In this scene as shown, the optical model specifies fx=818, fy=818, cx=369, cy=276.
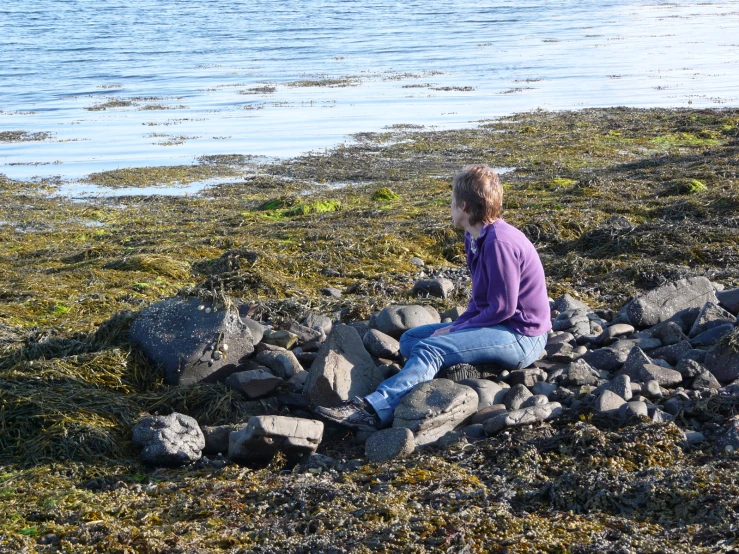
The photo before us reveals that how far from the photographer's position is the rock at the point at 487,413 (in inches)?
187

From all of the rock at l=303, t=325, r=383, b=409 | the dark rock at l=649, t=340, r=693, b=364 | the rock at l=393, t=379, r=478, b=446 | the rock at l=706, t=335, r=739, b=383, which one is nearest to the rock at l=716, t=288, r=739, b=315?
the dark rock at l=649, t=340, r=693, b=364

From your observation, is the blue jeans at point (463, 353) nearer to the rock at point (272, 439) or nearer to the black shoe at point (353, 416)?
the black shoe at point (353, 416)

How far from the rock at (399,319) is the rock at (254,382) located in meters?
0.98

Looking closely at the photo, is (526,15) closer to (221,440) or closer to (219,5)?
(219,5)

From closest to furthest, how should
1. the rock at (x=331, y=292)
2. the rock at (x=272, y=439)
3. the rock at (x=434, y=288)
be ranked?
the rock at (x=272, y=439) → the rock at (x=434, y=288) → the rock at (x=331, y=292)

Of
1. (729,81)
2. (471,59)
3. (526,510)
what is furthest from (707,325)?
(471,59)

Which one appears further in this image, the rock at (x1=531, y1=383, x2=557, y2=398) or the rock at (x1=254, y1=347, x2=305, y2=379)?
the rock at (x1=254, y1=347, x2=305, y2=379)

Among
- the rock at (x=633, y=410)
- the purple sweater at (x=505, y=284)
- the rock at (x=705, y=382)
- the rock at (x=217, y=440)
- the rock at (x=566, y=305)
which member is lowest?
the rock at (x=566, y=305)

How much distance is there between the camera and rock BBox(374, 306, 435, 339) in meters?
5.94

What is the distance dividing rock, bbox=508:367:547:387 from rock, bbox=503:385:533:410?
0.20 m

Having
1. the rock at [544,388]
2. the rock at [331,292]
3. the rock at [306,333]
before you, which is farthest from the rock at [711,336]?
the rock at [331,292]

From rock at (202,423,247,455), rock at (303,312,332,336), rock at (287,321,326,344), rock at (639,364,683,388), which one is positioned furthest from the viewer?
rock at (303,312,332,336)

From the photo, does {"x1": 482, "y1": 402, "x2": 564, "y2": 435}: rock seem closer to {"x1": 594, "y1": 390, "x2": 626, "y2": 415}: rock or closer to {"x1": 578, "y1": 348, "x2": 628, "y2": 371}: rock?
{"x1": 594, "y1": 390, "x2": 626, "y2": 415}: rock

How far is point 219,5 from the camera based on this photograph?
57062 millimetres
